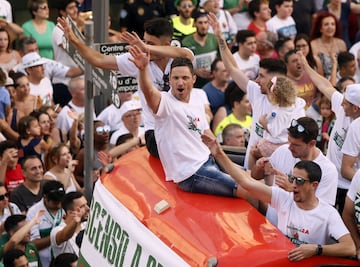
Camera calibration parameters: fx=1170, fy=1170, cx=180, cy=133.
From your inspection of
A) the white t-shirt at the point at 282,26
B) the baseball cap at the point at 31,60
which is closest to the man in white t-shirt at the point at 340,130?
the baseball cap at the point at 31,60

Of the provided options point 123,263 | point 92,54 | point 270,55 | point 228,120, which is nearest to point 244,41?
point 270,55

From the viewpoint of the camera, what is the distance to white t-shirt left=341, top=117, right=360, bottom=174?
30.0 feet

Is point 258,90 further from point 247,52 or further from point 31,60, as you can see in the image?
point 247,52

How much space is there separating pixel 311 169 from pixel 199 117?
42.5 inches

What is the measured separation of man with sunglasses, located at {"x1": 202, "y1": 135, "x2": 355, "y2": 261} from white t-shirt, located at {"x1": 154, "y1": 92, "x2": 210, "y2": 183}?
54cm

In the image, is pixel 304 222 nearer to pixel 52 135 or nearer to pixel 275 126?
pixel 275 126

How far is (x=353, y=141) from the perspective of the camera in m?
9.19

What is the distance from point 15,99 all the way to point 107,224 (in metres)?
5.34

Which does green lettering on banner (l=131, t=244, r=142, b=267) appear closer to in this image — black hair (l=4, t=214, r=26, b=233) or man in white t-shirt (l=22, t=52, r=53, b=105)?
black hair (l=4, t=214, r=26, b=233)

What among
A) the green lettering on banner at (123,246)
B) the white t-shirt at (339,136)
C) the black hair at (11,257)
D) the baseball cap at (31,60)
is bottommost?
the black hair at (11,257)

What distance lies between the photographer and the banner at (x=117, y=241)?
298 inches

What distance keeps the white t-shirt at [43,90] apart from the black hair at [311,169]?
653 cm

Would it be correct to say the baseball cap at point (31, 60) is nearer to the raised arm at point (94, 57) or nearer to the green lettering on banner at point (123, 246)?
the raised arm at point (94, 57)

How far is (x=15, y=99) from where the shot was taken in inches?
533
